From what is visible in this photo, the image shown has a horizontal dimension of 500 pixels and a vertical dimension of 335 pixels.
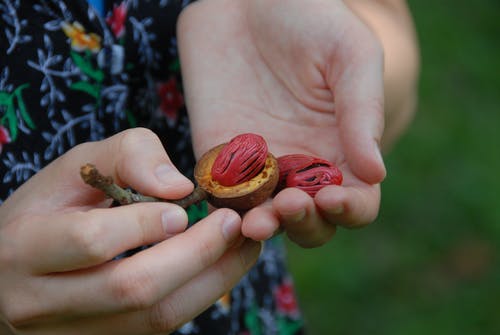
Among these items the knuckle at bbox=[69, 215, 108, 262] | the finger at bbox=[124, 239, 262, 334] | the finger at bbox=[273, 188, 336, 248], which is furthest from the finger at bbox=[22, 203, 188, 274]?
the finger at bbox=[273, 188, 336, 248]

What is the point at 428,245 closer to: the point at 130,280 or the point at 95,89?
the point at 95,89

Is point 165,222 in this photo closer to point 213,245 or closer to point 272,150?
point 213,245

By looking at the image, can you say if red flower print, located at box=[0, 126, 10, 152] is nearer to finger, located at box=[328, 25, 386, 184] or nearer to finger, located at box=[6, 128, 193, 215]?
finger, located at box=[6, 128, 193, 215]

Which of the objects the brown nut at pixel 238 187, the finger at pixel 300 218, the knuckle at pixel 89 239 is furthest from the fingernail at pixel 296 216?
the knuckle at pixel 89 239

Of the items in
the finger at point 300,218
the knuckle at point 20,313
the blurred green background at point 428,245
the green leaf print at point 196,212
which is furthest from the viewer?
the blurred green background at point 428,245

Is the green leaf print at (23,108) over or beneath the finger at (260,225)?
over

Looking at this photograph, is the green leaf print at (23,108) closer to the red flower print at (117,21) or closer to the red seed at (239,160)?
the red flower print at (117,21)

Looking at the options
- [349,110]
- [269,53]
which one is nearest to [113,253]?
[349,110]

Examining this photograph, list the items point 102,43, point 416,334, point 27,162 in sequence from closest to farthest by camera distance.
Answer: point 27,162 < point 102,43 < point 416,334
